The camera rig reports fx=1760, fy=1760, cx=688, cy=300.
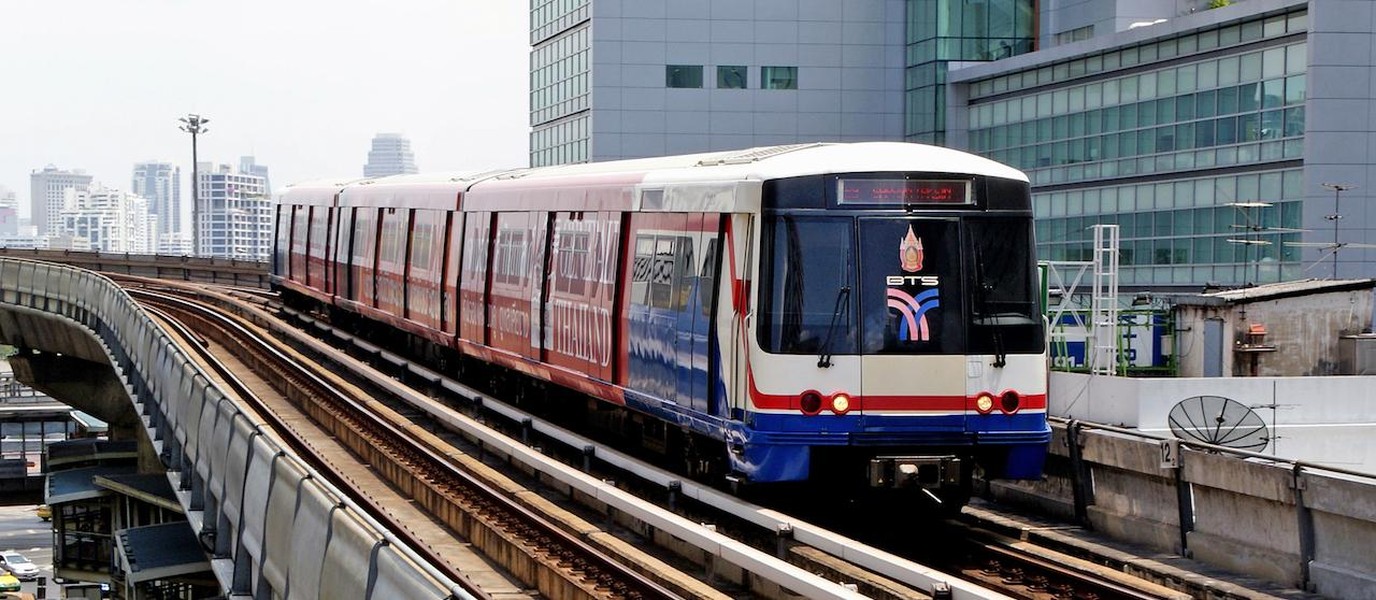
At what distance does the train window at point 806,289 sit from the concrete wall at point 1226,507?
2418mm

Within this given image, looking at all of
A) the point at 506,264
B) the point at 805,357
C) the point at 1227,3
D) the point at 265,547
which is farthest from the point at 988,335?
the point at 1227,3

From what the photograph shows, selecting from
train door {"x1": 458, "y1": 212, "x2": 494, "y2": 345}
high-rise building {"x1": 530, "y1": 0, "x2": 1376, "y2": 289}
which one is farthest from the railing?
high-rise building {"x1": 530, "y1": 0, "x2": 1376, "y2": 289}

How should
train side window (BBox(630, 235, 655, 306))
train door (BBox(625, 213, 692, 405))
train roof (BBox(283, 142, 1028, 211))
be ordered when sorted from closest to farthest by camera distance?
train roof (BBox(283, 142, 1028, 211)), train door (BBox(625, 213, 692, 405)), train side window (BBox(630, 235, 655, 306))

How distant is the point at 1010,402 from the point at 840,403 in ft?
4.55

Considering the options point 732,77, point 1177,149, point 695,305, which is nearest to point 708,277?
point 695,305

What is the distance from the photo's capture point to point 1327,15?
41.3 meters

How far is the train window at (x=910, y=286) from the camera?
44.6 ft

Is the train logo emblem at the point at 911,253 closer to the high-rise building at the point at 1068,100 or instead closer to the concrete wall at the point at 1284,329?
the concrete wall at the point at 1284,329

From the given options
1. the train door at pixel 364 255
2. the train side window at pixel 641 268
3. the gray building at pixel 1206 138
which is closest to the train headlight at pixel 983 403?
the train side window at pixel 641 268

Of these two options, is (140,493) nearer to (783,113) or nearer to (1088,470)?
(1088,470)

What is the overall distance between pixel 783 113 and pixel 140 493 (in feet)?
131

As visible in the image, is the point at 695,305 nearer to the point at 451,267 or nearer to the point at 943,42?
the point at 451,267

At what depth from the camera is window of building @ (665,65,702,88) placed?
65.2 m

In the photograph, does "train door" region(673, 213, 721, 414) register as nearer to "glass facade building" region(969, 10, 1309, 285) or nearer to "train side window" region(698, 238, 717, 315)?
"train side window" region(698, 238, 717, 315)
